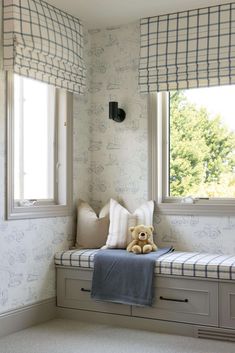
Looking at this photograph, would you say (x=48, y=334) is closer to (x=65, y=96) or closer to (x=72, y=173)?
(x=72, y=173)

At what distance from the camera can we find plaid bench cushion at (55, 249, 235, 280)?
3.46 meters

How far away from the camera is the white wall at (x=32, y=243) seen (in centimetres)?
360

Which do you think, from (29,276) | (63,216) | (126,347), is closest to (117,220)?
(63,216)

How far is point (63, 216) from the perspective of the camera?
4.24 meters

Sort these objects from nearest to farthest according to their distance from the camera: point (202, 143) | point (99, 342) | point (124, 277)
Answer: point (99, 342) < point (124, 277) < point (202, 143)

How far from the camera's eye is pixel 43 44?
3.80 meters

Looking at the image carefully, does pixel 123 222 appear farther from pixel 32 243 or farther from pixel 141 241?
pixel 32 243

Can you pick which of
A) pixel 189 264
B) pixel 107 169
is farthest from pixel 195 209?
pixel 107 169

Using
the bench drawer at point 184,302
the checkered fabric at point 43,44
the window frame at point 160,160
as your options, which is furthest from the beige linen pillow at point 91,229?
the checkered fabric at point 43,44

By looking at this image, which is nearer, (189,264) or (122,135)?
(189,264)

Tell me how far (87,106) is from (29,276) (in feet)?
5.17

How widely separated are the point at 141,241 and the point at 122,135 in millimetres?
1005

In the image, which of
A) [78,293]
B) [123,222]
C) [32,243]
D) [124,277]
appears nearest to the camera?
[124,277]

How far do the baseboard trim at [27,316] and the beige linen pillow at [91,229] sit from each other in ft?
1.68
